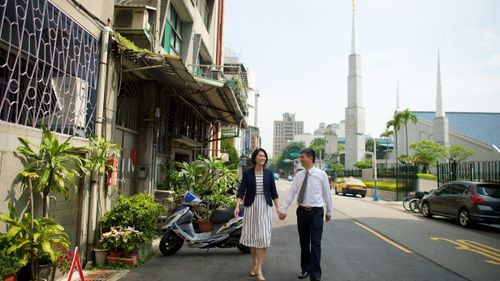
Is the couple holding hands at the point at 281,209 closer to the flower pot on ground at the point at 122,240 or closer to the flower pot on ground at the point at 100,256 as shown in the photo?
the flower pot on ground at the point at 122,240

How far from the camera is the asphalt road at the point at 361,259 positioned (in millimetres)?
5371

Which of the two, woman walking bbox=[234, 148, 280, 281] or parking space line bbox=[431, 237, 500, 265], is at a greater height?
woman walking bbox=[234, 148, 280, 281]

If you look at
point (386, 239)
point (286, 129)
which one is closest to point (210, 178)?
point (386, 239)

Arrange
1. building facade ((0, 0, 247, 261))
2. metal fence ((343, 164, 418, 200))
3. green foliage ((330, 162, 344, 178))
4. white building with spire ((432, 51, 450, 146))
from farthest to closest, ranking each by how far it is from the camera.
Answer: green foliage ((330, 162, 344, 178))
white building with spire ((432, 51, 450, 146))
metal fence ((343, 164, 418, 200))
building facade ((0, 0, 247, 261))

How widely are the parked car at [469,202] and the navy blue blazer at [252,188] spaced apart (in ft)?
30.1

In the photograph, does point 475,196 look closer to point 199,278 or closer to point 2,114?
point 199,278

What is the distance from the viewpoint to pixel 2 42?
13.7 ft

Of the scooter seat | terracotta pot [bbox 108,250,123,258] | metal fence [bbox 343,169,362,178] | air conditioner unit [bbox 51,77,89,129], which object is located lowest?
terracotta pot [bbox 108,250,123,258]

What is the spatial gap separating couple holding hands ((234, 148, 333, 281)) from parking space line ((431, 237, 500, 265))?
13.2 feet

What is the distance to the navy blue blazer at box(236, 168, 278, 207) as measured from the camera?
519cm

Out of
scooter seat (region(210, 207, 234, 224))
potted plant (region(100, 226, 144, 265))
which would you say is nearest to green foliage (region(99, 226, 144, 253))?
potted plant (region(100, 226, 144, 265))

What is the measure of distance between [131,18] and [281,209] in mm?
5327

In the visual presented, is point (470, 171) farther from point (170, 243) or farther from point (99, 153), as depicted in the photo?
point (99, 153)

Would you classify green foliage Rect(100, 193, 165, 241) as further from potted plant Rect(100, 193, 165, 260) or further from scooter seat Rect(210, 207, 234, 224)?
scooter seat Rect(210, 207, 234, 224)
